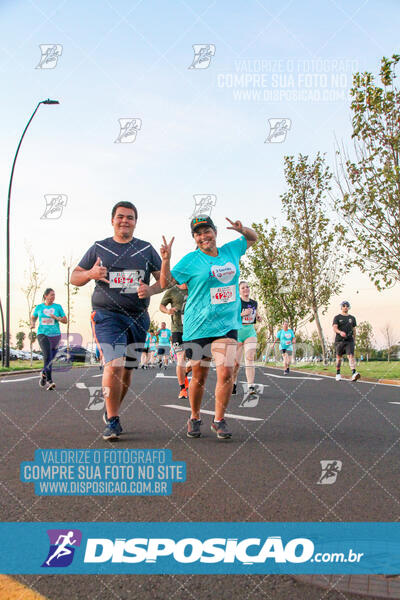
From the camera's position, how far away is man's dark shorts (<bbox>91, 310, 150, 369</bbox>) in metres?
5.29

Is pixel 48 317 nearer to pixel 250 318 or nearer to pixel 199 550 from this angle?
pixel 250 318

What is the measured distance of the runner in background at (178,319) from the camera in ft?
30.2

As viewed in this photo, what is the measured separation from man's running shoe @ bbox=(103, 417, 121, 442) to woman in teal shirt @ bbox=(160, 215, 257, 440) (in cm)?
70

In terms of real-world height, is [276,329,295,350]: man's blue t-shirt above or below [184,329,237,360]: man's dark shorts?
below

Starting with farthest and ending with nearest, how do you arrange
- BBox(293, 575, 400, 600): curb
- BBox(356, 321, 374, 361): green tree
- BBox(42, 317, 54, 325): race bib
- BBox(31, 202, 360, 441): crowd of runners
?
1. BBox(356, 321, 374, 361): green tree
2. BBox(42, 317, 54, 325): race bib
3. BBox(31, 202, 360, 441): crowd of runners
4. BBox(293, 575, 400, 600): curb

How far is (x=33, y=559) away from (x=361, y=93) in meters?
17.4

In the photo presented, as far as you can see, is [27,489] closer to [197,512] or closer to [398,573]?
[197,512]

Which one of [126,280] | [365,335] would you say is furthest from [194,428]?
[365,335]

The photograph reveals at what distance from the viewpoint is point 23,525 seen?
9.63 ft

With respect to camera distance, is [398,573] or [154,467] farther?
[154,467]

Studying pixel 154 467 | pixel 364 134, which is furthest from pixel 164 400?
pixel 364 134

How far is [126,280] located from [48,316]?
6.98m

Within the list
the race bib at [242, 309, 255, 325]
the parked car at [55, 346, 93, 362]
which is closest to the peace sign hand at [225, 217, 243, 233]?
the race bib at [242, 309, 255, 325]

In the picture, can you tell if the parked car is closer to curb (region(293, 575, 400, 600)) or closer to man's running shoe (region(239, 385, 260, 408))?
man's running shoe (region(239, 385, 260, 408))
